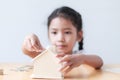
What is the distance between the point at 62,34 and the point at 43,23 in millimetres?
618

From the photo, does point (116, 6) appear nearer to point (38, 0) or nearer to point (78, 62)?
point (38, 0)

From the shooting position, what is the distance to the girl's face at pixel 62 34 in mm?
1048

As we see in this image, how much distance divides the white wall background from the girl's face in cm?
54

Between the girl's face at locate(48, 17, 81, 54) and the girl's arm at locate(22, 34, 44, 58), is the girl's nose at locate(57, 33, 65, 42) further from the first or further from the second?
the girl's arm at locate(22, 34, 44, 58)

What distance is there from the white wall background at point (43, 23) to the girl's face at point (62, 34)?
1.77ft

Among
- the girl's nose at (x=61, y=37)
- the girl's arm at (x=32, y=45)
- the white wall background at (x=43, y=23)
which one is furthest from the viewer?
the white wall background at (x=43, y=23)

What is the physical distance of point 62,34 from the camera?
3.43 ft

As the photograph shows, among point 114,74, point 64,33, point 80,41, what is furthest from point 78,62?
point 80,41

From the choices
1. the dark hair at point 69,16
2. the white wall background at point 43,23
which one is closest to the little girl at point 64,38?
the dark hair at point 69,16

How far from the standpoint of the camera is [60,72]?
2.40 feet

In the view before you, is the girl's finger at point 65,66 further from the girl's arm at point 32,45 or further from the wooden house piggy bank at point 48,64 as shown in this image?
the girl's arm at point 32,45

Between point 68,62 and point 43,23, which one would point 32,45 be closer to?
point 68,62

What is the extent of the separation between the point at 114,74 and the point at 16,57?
3.22 ft

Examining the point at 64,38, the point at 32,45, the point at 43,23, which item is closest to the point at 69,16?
the point at 64,38
